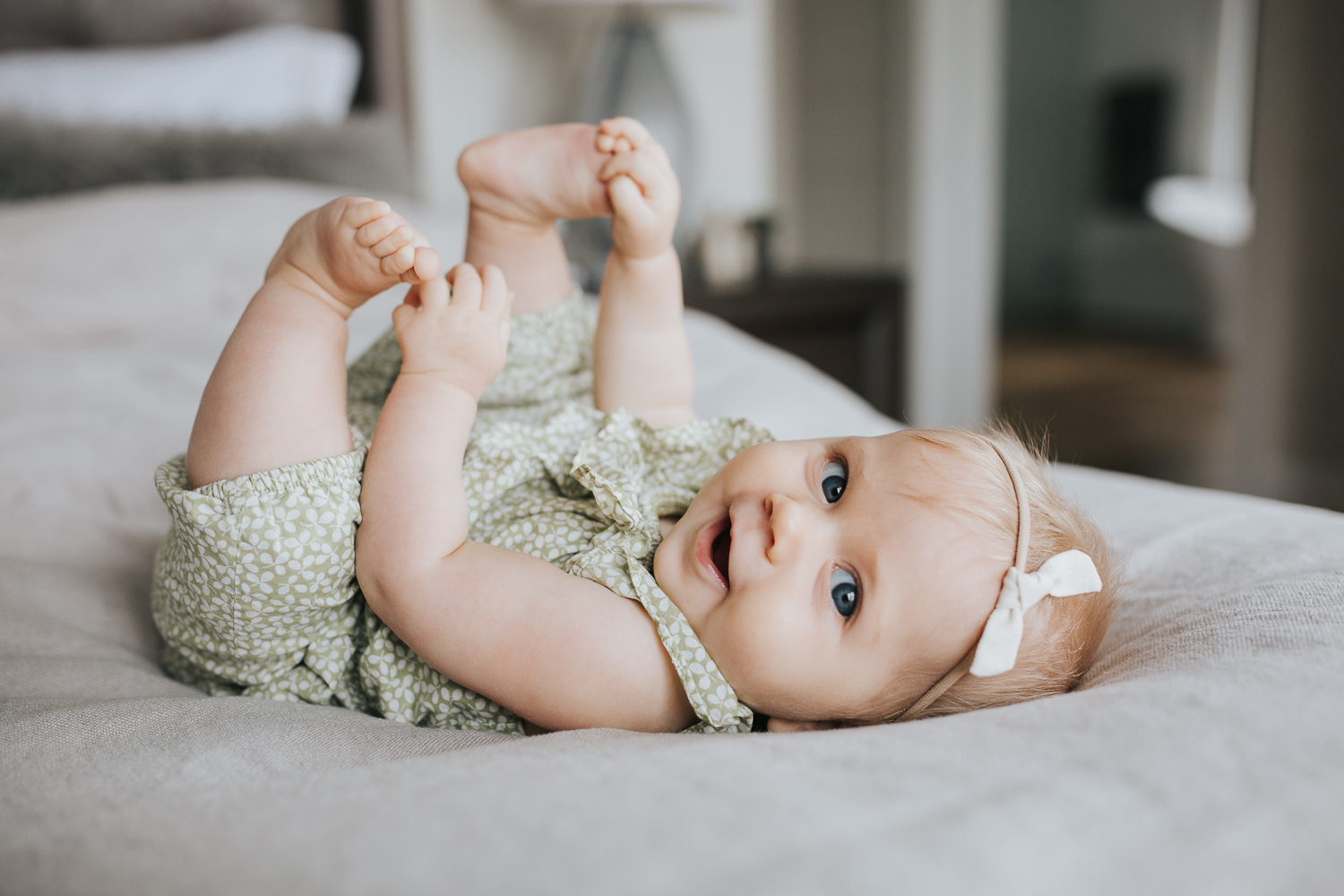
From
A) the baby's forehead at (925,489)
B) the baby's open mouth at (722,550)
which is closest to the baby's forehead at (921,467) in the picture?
the baby's forehead at (925,489)

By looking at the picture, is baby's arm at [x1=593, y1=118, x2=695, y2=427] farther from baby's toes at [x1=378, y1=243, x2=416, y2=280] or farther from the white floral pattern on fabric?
baby's toes at [x1=378, y1=243, x2=416, y2=280]

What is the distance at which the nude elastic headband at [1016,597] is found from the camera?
0.61 meters

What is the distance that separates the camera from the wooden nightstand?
215 centimetres

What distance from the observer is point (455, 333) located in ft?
2.19

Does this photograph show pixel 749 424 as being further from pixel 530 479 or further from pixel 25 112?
pixel 25 112

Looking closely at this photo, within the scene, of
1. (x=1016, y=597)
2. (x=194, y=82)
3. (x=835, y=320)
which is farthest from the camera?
(x=835, y=320)

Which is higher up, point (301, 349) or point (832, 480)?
point (301, 349)

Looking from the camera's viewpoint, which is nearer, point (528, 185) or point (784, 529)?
point (784, 529)

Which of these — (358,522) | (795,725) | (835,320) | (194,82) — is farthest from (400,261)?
(835,320)

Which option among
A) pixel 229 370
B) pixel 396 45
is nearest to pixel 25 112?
pixel 396 45

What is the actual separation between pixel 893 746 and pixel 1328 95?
3.02 meters

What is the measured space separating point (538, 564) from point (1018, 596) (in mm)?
326

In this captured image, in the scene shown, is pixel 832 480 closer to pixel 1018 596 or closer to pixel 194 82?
pixel 1018 596

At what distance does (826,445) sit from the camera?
2.41ft
